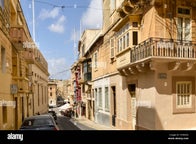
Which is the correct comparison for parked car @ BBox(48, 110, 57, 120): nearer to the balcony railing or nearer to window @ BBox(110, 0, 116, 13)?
the balcony railing

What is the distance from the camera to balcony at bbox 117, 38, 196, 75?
146cm

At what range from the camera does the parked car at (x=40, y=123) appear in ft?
4.07

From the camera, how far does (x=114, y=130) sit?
1.19 metres

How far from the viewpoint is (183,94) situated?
1502 mm

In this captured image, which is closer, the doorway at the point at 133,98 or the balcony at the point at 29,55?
the balcony at the point at 29,55

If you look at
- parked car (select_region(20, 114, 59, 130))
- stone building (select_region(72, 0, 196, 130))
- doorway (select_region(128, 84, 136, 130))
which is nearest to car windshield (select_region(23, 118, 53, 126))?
parked car (select_region(20, 114, 59, 130))

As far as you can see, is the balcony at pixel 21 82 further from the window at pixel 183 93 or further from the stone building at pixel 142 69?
the window at pixel 183 93

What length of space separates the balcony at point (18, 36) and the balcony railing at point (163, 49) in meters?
0.71

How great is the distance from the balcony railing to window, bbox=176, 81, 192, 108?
0.19 meters

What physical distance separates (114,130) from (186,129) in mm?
380
